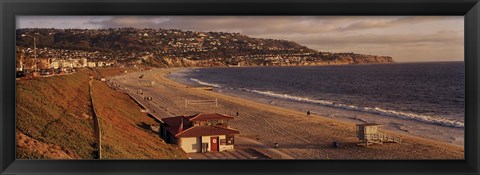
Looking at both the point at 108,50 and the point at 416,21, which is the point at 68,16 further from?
the point at 416,21

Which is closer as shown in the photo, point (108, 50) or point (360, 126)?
point (108, 50)

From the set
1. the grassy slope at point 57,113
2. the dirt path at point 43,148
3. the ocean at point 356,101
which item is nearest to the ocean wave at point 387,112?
the ocean at point 356,101

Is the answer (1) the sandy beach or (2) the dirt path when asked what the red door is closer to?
(1) the sandy beach

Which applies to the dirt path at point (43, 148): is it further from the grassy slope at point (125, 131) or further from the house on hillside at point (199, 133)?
the house on hillside at point (199, 133)

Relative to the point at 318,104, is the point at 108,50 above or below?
above
